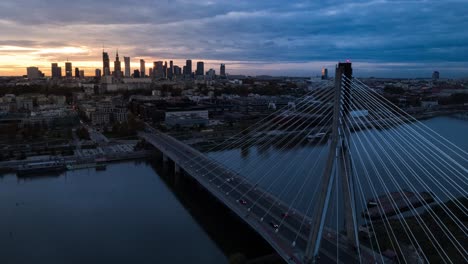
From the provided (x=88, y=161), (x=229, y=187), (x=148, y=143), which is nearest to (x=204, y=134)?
(x=148, y=143)

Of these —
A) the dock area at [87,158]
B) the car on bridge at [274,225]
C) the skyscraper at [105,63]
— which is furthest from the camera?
the skyscraper at [105,63]

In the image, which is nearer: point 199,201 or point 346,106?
point 346,106

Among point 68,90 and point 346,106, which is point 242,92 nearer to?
point 68,90

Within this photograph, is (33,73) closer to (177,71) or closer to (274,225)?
(177,71)

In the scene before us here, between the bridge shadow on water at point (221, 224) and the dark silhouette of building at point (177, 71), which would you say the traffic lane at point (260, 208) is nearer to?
the bridge shadow on water at point (221, 224)

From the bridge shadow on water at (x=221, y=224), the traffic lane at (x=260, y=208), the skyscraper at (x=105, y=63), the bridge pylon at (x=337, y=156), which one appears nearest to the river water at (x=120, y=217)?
the bridge shadow on water at (x=221, y=224)
